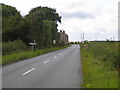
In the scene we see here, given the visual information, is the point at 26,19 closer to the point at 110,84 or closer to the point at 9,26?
the point at 9,26

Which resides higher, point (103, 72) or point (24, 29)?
point (24, 29)

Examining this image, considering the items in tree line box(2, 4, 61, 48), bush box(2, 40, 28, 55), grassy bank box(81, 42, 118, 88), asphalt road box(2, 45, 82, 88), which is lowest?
asphalt road box(2, 45, 82, 88)

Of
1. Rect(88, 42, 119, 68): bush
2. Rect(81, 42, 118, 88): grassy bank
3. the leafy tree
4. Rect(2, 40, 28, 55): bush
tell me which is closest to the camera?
Rect(81, 42, 118, 88): grassy bank

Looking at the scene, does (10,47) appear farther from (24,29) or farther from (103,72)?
(103,72)

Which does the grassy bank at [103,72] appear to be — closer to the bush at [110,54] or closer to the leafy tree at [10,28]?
the bush at [110,54]

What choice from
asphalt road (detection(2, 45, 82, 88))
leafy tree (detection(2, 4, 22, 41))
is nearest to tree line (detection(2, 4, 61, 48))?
leafy tree (detection(2, 4, 22, 41))

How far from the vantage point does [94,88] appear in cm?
763

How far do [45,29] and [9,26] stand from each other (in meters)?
16.4

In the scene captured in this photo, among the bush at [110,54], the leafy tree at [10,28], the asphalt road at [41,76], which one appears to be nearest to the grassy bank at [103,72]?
the bush at [110,54]

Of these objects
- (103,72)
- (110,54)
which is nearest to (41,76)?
(103,72)

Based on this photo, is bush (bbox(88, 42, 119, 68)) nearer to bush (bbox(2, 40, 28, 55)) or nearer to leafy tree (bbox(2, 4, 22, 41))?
bush (bbox(2, 40, 28, 55))

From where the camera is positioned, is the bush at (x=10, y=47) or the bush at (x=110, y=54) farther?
the bush at (x=10, y=47)

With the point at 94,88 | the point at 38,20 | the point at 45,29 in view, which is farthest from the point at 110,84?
the point at 45,29

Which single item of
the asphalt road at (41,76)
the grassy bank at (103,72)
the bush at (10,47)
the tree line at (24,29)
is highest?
the tree line at (24,29)
